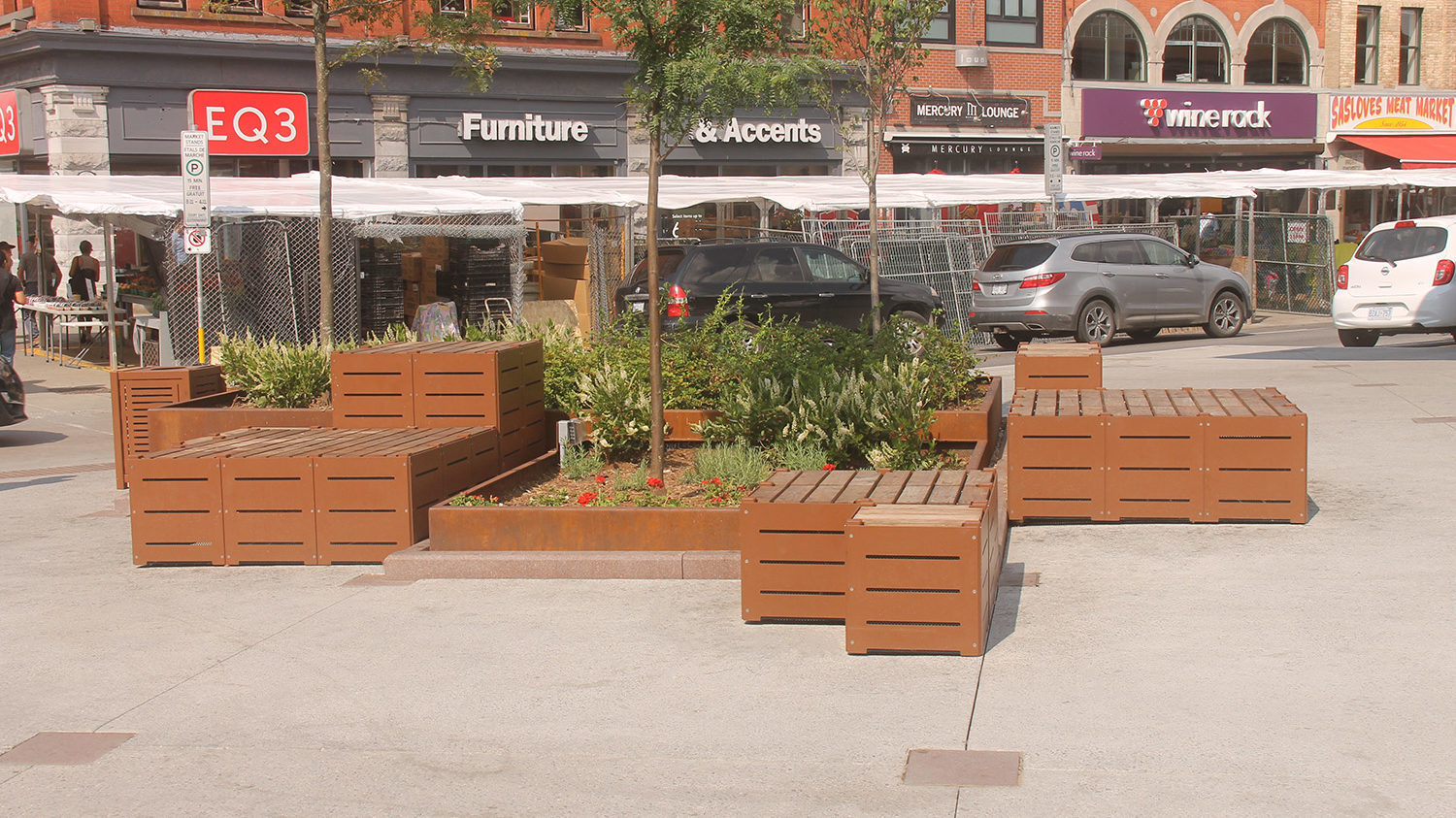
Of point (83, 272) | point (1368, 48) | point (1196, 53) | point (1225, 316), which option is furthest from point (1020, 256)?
point (1368, 48)

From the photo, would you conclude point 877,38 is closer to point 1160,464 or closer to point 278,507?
point 1160,464

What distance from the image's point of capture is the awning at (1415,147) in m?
41.3

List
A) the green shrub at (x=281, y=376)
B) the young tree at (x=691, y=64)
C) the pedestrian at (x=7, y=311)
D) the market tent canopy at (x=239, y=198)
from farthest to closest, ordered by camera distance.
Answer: the pedestrian at (x=7, y=311) < the market tent canopy at (x=239, y=198) < the green shrub at (x=281, y=376) < the young tree at (x=691, y=64)

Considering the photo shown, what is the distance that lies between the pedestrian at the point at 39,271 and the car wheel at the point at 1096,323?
17557 mm

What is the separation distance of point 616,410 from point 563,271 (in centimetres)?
1468

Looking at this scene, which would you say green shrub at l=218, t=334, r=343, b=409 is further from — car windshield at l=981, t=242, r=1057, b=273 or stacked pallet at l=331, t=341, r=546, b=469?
car windshield at l=981, t=242, r=1057, b=273

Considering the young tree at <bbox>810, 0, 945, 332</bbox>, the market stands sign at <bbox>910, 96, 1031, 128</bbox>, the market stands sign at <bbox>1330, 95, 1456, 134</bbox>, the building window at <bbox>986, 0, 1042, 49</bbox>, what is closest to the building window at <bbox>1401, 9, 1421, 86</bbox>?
the market stands sign at <bbox>1330, 95, 1456, 134</bbox>

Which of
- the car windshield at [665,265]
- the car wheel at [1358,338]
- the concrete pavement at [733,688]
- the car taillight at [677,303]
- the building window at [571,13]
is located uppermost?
the building window at [571,13]

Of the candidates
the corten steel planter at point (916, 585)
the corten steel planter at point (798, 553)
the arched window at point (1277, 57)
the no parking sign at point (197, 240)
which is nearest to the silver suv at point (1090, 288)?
the no parking sign at point (197, 240)

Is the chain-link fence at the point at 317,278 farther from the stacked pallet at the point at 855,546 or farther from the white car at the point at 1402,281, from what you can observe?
the stacked pallet at the point at 855,546

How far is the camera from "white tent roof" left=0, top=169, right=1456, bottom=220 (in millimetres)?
18781

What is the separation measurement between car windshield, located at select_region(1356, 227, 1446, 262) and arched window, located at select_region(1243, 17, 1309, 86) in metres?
23.3

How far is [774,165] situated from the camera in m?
33.8

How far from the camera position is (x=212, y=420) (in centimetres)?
1138
